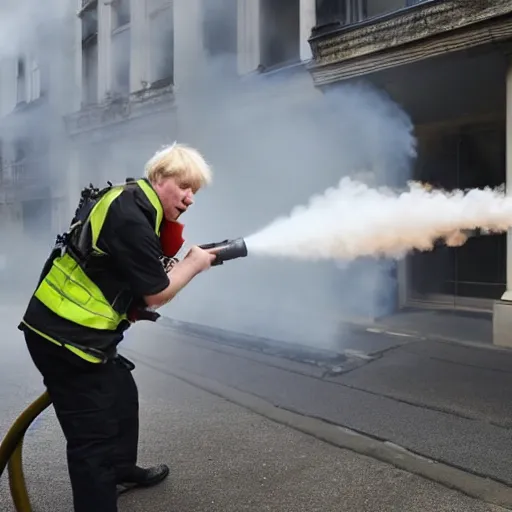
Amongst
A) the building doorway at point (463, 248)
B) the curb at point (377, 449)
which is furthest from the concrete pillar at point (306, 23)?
the curb at point (377, 449)

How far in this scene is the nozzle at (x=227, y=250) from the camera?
2250 mm

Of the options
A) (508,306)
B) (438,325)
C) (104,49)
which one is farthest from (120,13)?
(508,306)

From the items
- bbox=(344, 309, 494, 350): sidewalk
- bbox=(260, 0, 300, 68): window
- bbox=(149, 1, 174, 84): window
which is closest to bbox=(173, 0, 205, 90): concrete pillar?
bbox=(149, 1, 174, 84): window

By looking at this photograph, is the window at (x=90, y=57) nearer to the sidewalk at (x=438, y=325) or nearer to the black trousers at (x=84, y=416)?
the sidewalk at (x=438, y=325)

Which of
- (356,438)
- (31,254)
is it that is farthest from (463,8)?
(31,254)

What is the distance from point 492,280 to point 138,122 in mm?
6520

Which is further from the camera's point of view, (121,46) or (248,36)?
(121,46)

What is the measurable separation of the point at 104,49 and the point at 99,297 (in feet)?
30.4

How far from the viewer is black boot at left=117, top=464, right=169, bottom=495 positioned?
2641mm

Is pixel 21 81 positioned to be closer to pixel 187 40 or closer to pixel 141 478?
pixel 187 40

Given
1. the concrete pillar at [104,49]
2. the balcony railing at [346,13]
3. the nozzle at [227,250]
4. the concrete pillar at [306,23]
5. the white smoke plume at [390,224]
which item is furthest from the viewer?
the concrete pillar at [104,49]

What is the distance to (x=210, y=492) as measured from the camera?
104 inches

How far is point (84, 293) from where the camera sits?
1.95m

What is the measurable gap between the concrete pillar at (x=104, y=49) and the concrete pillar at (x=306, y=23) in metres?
3.88
